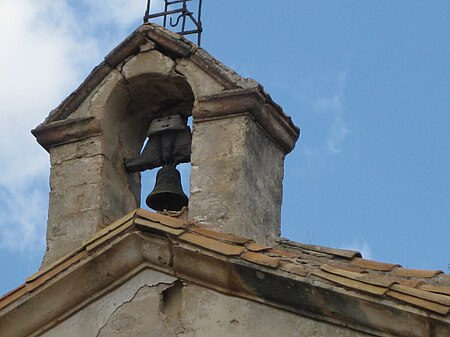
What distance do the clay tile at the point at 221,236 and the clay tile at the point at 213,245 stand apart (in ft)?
0.13

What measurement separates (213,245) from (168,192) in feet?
4.94

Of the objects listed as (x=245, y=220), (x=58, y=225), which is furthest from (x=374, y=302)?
(x=58, y=225)

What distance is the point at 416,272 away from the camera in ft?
28.2

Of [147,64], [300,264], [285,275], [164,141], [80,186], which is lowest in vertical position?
[285,275]

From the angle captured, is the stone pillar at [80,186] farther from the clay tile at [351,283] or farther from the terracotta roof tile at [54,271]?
the clay tile at [351,283]

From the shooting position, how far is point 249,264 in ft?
27.2

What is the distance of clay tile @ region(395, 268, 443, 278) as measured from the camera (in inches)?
336

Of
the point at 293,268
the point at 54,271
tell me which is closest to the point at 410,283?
the point at 293,268

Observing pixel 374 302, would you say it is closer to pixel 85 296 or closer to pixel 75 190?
pixel 85 296

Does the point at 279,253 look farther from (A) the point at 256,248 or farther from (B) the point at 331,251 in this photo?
(B) the point at 331,251

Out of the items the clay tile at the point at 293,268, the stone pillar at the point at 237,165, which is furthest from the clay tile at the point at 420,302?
the stone pillar at the point at 237,165

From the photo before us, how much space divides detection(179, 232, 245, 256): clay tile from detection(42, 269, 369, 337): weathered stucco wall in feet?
0.84

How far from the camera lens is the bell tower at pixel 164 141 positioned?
9.34 metres

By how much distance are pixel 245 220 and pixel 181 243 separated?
0.76 meters
